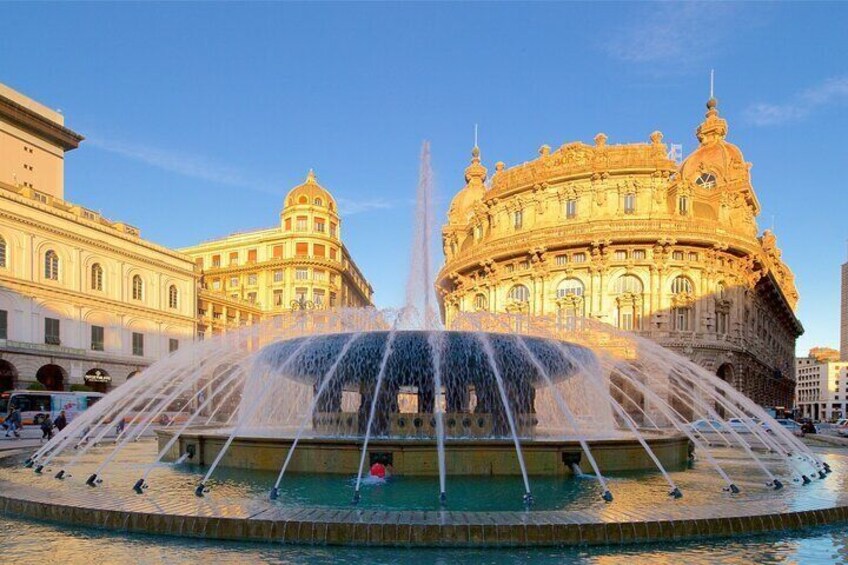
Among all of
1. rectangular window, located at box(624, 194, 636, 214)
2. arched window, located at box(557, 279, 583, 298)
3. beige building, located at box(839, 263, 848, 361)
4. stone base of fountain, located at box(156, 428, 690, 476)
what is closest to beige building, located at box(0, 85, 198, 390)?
arched window, located at box(557, 279, 583, 298)

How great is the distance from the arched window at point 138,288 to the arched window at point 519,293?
30996mm

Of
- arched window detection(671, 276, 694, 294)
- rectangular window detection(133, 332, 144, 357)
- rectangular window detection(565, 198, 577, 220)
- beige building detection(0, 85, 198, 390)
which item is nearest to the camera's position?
beige building detection(0, 85, 198, 390)

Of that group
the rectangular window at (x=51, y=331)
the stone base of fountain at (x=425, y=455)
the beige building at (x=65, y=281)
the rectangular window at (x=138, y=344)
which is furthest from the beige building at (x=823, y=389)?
the stone base of fountain at (x=425, y=455)

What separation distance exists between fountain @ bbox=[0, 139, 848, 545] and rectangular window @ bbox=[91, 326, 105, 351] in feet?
114

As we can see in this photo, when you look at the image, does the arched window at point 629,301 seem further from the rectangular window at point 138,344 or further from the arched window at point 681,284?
the rectangular window at point 138,344

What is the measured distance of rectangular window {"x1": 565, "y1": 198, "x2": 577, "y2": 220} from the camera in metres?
53.0

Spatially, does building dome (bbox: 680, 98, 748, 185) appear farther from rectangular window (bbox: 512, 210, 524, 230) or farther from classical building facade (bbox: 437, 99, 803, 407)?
rectangular window (bbox: 512, 210, 524, 230)

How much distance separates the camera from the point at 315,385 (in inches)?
606

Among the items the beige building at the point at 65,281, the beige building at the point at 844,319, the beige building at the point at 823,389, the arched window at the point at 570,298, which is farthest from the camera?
the beige building at the point at 844,319

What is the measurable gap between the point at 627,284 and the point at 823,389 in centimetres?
15314

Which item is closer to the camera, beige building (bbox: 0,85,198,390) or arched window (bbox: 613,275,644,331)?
beige building (bbox: 0,85,198,390)

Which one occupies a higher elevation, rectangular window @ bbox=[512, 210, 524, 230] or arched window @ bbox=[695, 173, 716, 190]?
arched window @ bbox=[695, 173, 716, 190]

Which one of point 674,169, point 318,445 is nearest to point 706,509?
point 318,445

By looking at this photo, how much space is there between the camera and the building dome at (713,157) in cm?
6238
